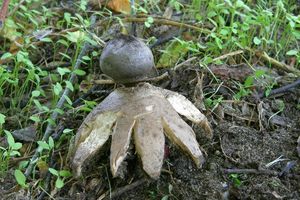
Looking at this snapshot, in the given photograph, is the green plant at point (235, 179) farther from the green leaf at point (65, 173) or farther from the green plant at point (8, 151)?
the green plant at point (8, 151)

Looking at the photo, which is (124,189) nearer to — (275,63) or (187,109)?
(187,109)

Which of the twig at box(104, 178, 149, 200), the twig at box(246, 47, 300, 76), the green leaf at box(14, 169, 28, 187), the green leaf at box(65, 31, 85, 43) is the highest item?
the green leaf at box(65, 31, 85, 43)

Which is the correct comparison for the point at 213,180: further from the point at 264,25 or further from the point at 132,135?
the point at 264,25

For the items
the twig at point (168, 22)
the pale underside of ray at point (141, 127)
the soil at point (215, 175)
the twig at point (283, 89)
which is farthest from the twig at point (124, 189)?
the twig at point (168, 22)

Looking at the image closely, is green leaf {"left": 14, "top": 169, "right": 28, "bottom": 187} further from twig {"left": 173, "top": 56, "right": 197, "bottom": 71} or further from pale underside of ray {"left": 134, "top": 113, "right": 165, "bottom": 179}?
twig {"left": 173, "top": 56, "right": 197, "bottom": 71}

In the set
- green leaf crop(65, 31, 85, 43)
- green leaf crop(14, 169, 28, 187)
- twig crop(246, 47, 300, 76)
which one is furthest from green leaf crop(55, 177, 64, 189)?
twig crop(246, 47, 300, 76)

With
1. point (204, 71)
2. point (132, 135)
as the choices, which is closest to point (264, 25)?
point (204, 71)
